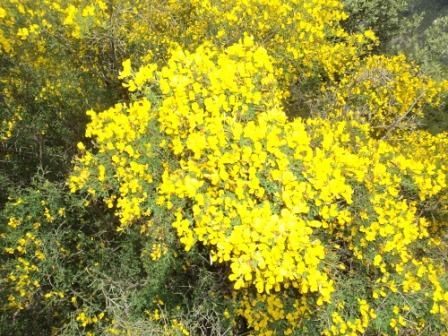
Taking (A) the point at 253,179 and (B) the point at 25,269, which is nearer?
(A) the point at 253,179

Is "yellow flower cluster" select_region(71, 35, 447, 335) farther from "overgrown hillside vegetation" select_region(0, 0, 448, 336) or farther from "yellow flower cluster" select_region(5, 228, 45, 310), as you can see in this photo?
"yellow flower cluster" select_region(5, 228, 45, 310)

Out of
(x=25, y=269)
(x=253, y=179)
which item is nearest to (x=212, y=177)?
(x=253, y=179)

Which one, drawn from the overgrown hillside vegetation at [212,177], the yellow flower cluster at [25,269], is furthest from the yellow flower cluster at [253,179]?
the yellow flower cluster at [25,269]

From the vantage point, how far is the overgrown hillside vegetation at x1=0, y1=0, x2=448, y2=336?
11.7ft

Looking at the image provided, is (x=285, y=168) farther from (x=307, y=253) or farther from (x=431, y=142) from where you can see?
(x=431, y=142)

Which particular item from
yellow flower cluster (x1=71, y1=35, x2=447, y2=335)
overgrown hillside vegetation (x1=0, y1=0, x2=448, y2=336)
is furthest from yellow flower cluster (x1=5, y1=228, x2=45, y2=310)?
yellow flower cluster (x1=71, y1=35, x2=447, y2=335)

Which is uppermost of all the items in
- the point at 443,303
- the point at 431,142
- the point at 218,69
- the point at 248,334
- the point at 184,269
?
the point at 218,69

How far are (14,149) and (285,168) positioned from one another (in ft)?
19.7

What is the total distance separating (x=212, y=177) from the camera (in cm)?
351

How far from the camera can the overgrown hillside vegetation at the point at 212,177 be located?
356 centimetres

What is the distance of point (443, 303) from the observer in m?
5.52

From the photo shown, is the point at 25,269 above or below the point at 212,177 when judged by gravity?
below

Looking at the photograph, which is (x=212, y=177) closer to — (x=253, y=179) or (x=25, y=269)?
(x=253, y=179)

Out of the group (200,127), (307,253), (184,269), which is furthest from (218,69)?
(184,269)
